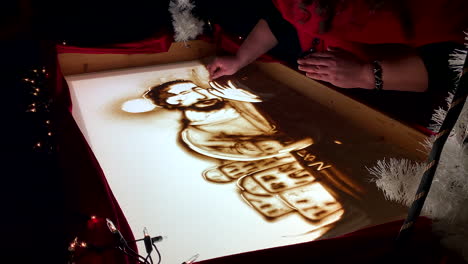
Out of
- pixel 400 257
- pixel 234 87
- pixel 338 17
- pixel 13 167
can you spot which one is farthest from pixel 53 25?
pixel 400 257

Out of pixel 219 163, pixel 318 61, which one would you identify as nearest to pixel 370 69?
pixel 318 61

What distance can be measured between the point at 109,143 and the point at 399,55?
0.75m

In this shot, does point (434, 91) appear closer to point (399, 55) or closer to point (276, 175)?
point (399, 55)

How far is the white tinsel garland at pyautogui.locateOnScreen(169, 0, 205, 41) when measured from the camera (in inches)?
61.8

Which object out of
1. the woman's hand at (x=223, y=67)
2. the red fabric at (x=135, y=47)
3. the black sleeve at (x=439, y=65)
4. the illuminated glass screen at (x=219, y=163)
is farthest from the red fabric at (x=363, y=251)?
the red fabric at (x=135, y=47)

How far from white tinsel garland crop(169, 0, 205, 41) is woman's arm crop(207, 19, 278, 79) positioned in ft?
0.79

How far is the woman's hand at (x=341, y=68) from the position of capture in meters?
0.95

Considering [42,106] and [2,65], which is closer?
[42,106]

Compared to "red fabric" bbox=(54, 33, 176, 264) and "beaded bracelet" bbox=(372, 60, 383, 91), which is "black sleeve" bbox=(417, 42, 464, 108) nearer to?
"beaded bracelet" bbox=(372, 60, 383, 91)

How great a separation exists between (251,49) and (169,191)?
30.6 inches

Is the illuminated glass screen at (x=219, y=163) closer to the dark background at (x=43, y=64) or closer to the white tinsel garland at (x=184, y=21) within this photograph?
the dark background at (x=43, y=64)

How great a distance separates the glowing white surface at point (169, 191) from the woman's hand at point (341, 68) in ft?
1.20

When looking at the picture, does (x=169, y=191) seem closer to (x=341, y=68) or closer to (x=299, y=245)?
(x=299, y=245)

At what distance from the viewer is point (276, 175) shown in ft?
2.76
